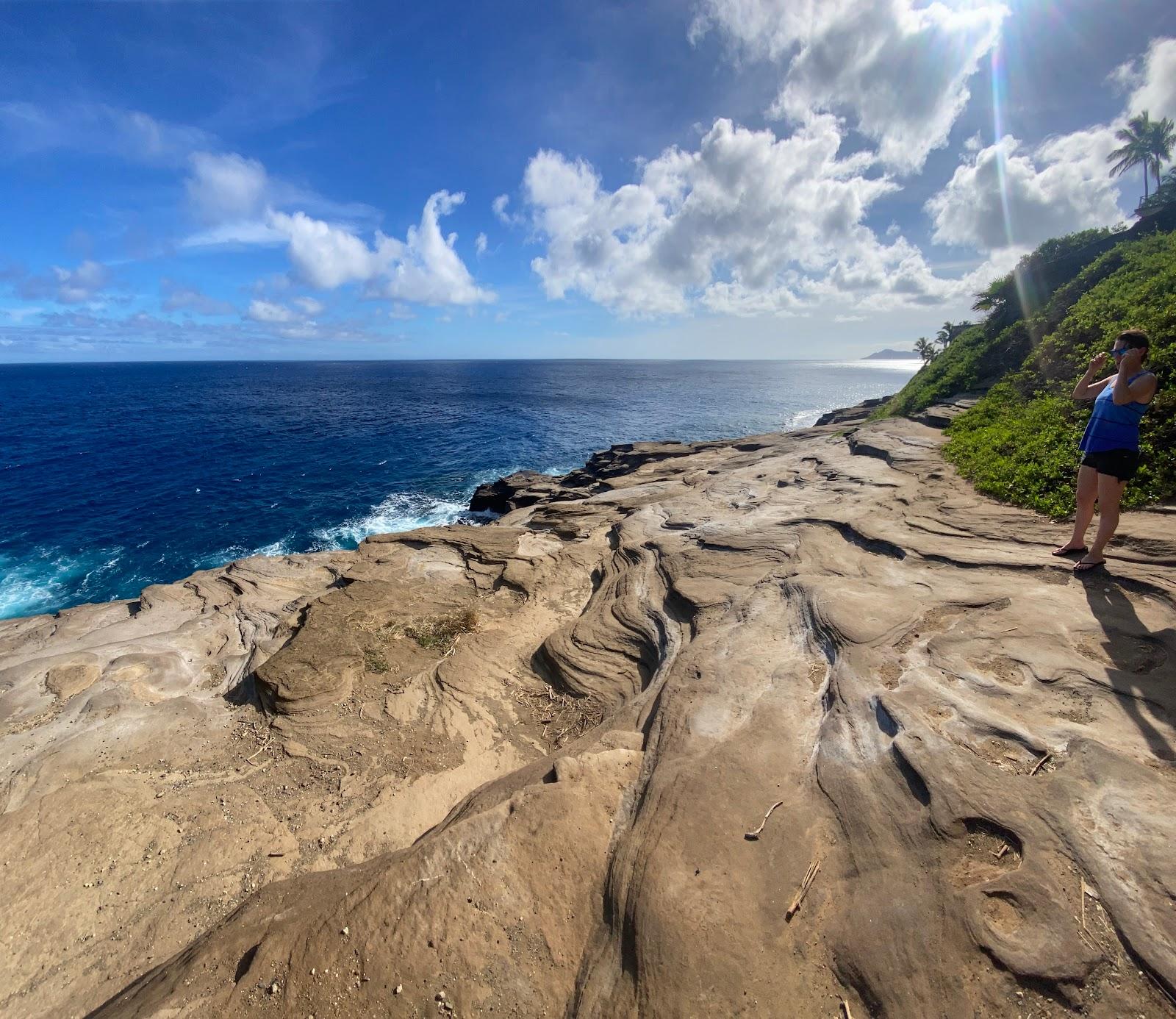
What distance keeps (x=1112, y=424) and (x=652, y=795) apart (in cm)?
842

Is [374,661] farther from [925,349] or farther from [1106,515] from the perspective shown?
[925,349]

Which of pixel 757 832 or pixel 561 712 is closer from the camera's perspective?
pixel 757 832

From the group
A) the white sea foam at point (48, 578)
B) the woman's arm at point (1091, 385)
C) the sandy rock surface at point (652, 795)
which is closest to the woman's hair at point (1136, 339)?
the woman's arm at point (1091, 385)

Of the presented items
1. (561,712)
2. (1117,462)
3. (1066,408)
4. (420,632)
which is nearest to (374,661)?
(420,632)

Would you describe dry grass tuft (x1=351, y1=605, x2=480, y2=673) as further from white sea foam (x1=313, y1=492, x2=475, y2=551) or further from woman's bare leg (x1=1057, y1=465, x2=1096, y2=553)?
white sea foam (x1=313, y1=492, x2=475, y2=551)

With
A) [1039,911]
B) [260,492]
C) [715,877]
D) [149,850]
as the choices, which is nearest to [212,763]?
[149,850]

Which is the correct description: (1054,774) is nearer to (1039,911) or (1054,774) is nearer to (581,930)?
(1039,911)

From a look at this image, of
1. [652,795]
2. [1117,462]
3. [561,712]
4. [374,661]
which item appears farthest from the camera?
[374,661]

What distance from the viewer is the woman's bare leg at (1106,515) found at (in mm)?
7117

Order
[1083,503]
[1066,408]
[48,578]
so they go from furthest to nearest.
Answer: [48,578], [1066,408], [1083,503]

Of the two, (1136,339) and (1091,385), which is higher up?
(1136,339)

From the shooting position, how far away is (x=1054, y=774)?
4680mm

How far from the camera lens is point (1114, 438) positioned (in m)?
7.20

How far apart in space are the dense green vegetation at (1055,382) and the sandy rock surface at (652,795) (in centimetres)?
133
